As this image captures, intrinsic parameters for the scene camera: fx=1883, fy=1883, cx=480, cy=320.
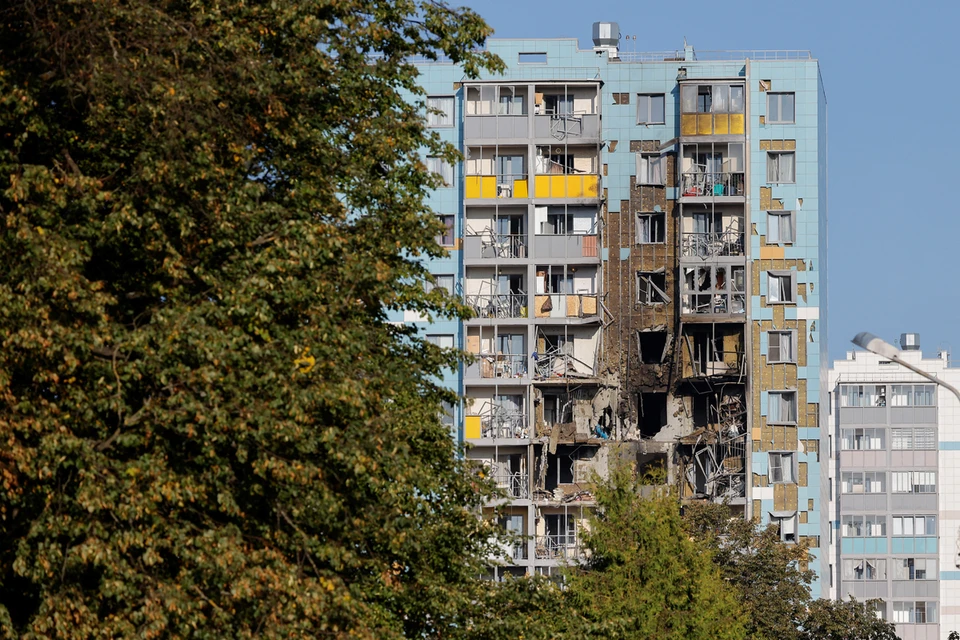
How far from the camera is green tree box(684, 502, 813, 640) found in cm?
7219

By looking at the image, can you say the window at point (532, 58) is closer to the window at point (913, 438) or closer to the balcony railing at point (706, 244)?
the balcony railing at point (706, 244)

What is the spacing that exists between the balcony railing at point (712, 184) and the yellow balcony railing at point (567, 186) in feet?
13.3

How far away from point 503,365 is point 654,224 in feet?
31.5

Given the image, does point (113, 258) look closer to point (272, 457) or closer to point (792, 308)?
point (272, 457)

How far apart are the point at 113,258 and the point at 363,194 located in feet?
19.7

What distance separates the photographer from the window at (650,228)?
86.4 meters

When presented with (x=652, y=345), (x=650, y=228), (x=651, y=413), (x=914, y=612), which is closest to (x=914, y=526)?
(x=914, y=612)

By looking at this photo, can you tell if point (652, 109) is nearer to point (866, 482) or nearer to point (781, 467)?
point (781, 467)

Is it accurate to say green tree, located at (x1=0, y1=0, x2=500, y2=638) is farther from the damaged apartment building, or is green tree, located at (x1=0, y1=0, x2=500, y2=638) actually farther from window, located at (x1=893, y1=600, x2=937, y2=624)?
window, located at (x1=893, y1=600, x2=937, y2=624)

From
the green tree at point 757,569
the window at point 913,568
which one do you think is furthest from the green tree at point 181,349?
the window at point 913,568

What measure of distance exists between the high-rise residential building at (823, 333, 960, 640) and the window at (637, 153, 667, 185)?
74.3 m

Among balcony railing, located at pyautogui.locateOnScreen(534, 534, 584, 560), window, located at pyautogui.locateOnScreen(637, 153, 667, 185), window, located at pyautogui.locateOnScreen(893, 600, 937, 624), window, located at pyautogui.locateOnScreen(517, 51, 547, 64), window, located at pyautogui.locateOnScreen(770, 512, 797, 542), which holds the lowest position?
window, located at pyautogui.locateOnScreen(893, 600, 937, 624)

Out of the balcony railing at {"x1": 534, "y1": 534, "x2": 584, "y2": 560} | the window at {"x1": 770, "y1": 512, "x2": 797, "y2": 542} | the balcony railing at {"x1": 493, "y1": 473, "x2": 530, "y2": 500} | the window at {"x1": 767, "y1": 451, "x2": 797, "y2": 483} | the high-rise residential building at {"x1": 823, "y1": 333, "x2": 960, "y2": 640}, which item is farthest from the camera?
the high-rise residential building at {"x1": 823, "y1": 333, "x2": 960, "y2": 640}

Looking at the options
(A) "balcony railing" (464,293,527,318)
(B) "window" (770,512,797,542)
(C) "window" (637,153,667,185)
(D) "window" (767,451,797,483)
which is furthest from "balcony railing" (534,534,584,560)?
(C) "window" (637,153,667,185)
